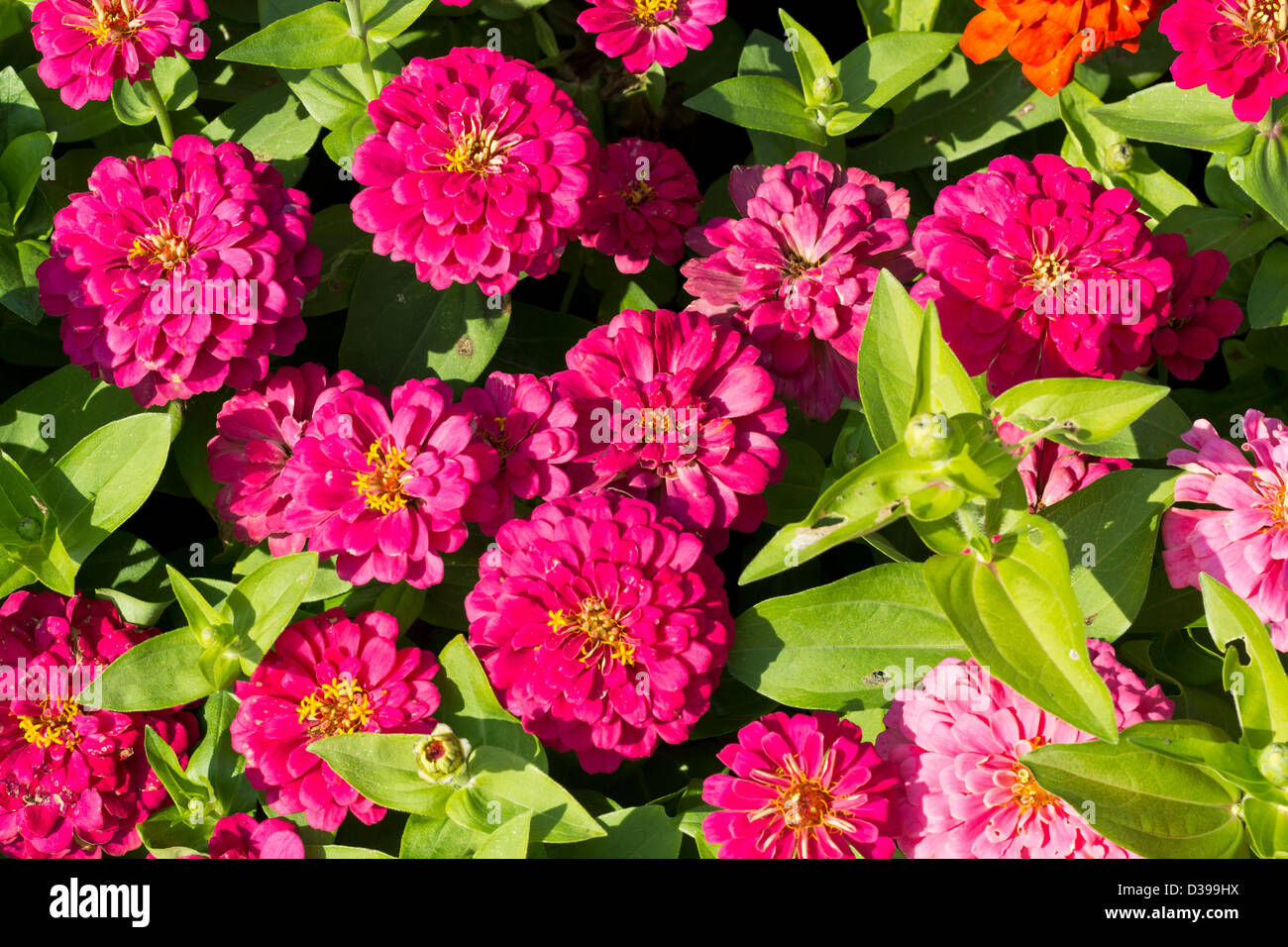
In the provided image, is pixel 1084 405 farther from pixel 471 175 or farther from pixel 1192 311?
pixel 471 175

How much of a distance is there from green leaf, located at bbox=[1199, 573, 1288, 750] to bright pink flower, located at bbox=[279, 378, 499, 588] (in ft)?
2.88

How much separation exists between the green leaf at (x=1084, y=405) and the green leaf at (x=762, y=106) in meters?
0.60

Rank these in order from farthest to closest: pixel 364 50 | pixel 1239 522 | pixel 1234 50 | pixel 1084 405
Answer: pixel 364 50 < pixel 1234 50 < pixel 1239 522 < pixel 1084 405

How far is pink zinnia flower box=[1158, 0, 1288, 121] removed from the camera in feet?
4.91

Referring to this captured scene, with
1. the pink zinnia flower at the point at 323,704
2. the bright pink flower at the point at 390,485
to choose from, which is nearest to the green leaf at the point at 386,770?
the pink zinnia flower at the point at 323,704

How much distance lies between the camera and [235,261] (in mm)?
1426

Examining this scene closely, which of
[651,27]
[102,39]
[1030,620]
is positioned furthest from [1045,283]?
[102,39]

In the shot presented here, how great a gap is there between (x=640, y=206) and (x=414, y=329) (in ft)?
1.27

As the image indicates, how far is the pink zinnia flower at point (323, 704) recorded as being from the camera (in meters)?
1.36

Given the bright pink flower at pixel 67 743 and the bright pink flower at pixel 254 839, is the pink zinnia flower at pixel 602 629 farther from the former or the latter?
the bright pink flower at pixel 67 743

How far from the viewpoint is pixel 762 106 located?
167 cm

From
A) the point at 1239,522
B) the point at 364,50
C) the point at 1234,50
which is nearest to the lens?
the point at 1239,522
